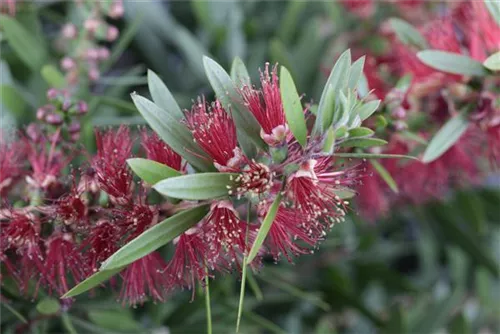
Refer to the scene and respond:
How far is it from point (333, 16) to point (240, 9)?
0.17 m

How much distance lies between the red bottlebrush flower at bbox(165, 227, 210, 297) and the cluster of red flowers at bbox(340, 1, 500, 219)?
0.28 m

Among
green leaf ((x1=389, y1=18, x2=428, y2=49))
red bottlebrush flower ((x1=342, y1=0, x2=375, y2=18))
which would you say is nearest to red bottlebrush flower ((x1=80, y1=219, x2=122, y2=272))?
green leaf ((x1=389, y1=18, x2=428, y2=49))

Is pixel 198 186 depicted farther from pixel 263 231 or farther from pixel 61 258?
pixel 61 258

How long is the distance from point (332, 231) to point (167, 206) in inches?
22.0

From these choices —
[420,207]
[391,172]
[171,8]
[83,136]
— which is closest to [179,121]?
[83,136]

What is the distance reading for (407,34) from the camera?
806 millimetres

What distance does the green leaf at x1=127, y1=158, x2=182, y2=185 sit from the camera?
1.71ft

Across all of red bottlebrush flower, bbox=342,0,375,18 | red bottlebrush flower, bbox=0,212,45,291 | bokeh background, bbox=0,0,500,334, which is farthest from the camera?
red bottlebrush flower, bbox=342,0,375,18

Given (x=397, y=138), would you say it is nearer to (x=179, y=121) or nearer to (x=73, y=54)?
(x=179, y=121)

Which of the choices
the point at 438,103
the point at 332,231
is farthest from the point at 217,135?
the point at 332,231

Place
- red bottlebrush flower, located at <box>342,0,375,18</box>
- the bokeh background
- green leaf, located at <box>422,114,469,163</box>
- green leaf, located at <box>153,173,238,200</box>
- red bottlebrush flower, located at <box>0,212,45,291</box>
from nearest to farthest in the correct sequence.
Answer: green leaf, located at <box>153,173,238,200</box>, red bottlebrush flower, located at <box>0,212,45,291</box>, green leaf, located at <box>422,114,469,163</box>, the bokeh background, red bottlebrush flower, located at <box>342,0,375,18</box>

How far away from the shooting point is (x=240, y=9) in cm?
112

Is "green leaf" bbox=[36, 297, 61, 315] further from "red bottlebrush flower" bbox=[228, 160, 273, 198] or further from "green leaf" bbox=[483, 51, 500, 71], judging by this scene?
"green leaf" bbox=[483, 51, 500, 71]

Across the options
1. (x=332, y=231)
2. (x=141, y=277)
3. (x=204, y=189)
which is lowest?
(x=332, y=231)
